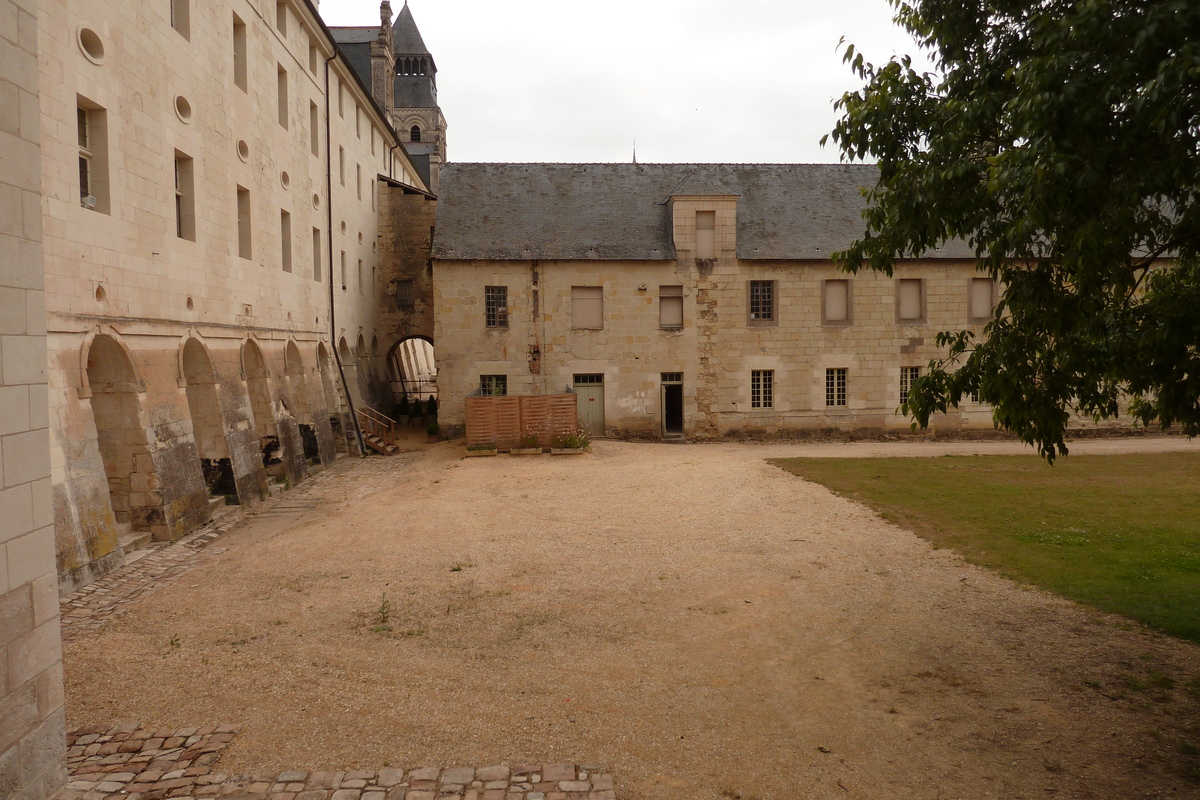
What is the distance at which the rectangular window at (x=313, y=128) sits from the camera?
69.0ft

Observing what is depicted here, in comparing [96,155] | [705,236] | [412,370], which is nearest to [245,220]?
[96,155]

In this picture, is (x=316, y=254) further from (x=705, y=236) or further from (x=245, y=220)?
(x=705, y=236)

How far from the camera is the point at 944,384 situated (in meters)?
6.80

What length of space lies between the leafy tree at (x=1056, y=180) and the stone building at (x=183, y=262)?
368 inches

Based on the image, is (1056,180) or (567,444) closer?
(1056,180)

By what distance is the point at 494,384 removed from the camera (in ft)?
80.5

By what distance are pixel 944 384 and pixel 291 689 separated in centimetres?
Result: 621

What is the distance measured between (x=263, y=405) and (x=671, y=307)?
12883mm

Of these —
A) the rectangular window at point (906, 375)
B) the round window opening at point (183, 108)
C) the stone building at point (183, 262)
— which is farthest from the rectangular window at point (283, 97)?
the rectangular window at point (906, 375)

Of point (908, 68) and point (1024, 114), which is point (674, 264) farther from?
point (1024, 114)

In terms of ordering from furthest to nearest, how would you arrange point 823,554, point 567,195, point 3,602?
point 567,195 → point 823,554 → point 3,602

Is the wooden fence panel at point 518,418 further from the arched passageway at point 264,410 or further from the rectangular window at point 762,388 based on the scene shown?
the rectangular window at point 762,388

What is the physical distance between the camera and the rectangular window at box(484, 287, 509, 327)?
24.5 meters

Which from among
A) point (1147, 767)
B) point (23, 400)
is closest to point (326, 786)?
point (23, 400)
